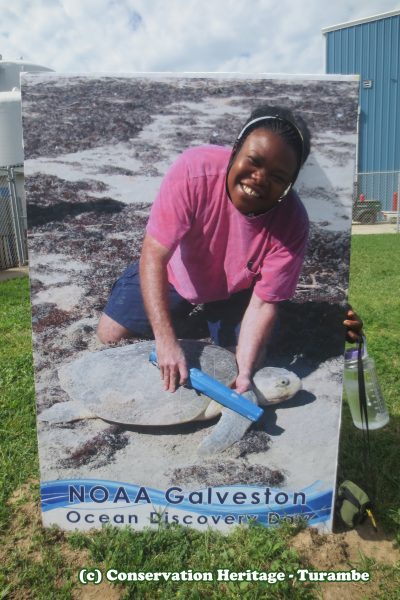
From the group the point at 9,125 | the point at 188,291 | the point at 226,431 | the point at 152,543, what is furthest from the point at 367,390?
the point at 9,125

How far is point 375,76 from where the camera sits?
17.8 meters

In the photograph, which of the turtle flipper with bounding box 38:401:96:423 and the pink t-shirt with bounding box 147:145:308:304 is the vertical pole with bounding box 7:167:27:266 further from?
the pink t-shirt with bounding box 147:145:308:304

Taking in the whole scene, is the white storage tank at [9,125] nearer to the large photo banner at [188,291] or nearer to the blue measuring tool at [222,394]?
the large photo banner at [188,291]

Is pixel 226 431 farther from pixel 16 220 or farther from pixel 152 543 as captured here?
pixel 16 220

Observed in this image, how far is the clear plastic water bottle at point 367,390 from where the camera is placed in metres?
2.57

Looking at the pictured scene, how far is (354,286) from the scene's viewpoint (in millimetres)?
7312

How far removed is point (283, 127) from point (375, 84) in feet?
59.5

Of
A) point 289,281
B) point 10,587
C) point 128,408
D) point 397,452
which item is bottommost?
point 10,587

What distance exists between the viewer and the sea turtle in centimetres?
234

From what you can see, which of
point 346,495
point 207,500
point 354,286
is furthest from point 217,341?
point 354,286

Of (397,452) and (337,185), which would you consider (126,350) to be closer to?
(337,185)

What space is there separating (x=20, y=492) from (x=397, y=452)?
215 cm

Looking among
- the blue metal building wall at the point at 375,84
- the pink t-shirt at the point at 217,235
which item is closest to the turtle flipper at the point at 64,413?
the pink t-shirt at the point at 217,235

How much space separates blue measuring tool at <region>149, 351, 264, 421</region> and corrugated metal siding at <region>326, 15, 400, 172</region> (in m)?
17.7
